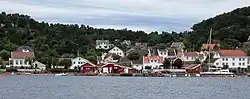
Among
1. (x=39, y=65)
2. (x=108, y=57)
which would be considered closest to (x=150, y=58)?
(x=108, y=57)

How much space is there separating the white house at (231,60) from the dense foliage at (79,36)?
9932 millimetres

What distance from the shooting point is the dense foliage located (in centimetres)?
9656

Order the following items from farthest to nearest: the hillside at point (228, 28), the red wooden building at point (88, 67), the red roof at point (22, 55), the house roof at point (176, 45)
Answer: the house roof at point (176, 45)
the hillside at point (228, 28)
the red roof at point (22, 55)
the red wooden building at point (88, 67)

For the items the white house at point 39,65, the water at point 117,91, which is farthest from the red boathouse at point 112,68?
the water at point 117,91

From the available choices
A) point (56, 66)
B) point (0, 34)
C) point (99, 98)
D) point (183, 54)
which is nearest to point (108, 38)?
point (0, 34)

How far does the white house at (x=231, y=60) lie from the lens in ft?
288

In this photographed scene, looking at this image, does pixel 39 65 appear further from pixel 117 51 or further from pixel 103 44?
pixel 103 44

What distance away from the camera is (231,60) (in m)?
88.2

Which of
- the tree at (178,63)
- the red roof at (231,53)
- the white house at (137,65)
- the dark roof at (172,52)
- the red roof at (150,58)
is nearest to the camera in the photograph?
the tree at (178,63)

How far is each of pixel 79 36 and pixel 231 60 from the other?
35266mm

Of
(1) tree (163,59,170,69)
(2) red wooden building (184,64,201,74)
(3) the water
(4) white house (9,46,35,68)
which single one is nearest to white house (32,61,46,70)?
(4) white house (9,46,35,68)

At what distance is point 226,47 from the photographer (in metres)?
98.2

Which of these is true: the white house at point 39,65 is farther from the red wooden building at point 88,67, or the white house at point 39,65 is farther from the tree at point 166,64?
the tree at point 166,64

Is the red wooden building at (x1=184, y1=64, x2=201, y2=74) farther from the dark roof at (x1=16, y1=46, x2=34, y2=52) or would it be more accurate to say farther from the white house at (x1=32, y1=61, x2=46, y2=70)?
the dark roof at (x1=16, y1=46, x2=34, y2=52)
